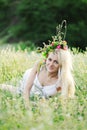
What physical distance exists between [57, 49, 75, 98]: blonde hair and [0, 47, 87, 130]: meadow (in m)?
0.21

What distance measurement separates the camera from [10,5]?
25.0 metres

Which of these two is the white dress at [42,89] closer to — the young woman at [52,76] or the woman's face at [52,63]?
the young woman at [52,76]

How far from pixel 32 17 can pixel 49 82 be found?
1514 centimetres

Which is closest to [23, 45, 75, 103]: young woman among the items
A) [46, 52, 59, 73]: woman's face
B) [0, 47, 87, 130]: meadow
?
[46, 52, 59, 73]: woman's face

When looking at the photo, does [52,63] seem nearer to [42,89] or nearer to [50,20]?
[42,89]

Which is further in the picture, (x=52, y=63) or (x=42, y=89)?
(x=42, y=89)

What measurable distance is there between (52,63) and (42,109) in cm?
184

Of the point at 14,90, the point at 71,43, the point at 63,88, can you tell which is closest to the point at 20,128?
the point at 63,88

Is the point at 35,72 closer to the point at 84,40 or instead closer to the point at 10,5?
the point at 84,40

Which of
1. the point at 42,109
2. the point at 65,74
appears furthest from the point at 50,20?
the point at 42,109

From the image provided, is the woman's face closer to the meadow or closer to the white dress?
the white dress

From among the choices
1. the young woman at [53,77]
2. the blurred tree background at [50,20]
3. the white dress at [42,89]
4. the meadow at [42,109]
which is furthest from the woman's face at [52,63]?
the blurred tree background at [50,20]

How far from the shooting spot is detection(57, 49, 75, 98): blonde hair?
578 cm

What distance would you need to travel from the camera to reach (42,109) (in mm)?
4270
